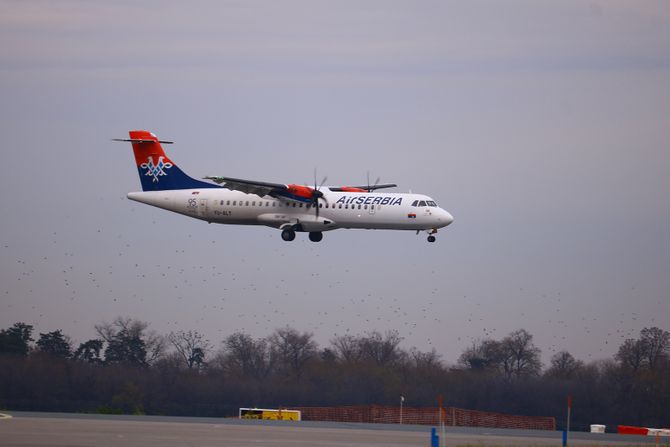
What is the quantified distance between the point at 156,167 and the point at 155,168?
0.09 m

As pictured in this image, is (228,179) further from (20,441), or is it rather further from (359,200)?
(20,441)

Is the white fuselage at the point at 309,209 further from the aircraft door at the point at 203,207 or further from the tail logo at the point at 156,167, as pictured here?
the tail logo at the point at 156,167

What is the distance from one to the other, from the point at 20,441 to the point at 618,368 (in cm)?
4398

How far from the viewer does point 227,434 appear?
123 ft

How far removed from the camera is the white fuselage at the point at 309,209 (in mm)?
63562

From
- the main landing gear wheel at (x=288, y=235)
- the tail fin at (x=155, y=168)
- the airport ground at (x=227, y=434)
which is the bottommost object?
the airport ground at (x=227, y=434)

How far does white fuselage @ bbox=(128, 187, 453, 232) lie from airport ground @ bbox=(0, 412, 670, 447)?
19910 millimetres

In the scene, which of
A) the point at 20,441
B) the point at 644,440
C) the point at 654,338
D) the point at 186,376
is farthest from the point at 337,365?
the point at 20,441

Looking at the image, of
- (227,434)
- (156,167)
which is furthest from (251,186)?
(227,434)

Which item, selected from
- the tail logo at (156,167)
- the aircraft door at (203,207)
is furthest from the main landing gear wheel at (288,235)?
the tail logo at (156,167)

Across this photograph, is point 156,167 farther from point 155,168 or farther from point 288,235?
point 288,235

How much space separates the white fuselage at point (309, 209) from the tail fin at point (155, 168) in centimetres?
57

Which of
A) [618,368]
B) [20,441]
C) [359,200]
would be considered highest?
[359,200]

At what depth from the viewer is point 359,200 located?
6481 cm
